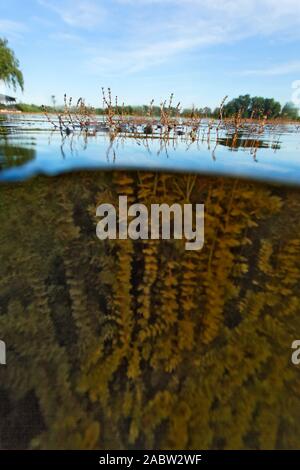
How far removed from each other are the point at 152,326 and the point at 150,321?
58 mm

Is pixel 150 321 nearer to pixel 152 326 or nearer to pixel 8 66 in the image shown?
pixel 152 326

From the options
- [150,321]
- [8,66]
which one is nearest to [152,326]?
[150,321]

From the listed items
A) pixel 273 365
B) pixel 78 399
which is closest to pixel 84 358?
pixel 78 399

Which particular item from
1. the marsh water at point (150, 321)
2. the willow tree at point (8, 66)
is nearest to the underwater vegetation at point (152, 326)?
the marsh water at point (150, 321)

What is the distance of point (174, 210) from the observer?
3041 mm

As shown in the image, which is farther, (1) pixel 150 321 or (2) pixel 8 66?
(2) pixel 8 66

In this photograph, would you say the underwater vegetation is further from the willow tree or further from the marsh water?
the willow tree

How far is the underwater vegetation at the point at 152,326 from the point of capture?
7.52 ft

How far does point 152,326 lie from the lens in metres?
2.68

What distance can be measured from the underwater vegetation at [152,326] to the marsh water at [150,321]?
0.04 ft

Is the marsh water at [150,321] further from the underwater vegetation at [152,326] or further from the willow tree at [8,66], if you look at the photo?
the willow tree at [8,66]

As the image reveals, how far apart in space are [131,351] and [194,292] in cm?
95

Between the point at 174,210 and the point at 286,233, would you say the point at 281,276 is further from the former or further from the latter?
the point at 174,210
